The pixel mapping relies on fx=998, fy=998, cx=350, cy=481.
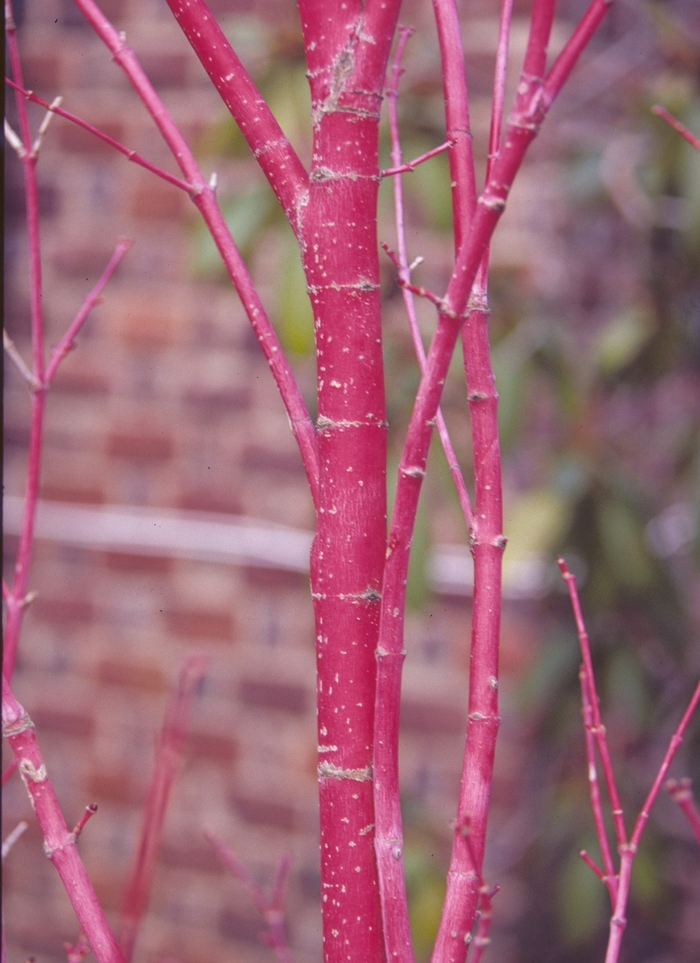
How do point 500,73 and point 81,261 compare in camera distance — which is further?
point 81,261

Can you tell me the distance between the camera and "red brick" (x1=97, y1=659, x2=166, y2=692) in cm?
108

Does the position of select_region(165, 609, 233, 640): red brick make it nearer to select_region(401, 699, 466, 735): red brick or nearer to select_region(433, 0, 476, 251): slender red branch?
select_region(401, 699, 466, 735): red brick

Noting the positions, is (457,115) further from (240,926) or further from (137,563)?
(240,926)

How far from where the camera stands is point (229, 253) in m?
0.32

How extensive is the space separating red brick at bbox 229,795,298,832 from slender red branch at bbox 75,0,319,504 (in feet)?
2.73

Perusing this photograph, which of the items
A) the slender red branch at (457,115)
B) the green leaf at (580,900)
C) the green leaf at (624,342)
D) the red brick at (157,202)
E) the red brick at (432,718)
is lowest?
the green leaf at (580,900)

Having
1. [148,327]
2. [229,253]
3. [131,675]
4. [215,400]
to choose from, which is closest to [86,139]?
[148,327]

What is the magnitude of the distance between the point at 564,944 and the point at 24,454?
754 millimetres

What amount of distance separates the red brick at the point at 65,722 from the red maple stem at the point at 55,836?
33.8 inches

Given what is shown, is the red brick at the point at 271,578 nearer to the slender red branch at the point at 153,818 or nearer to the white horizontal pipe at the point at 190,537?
the white horizontal pipe at the point at 190,537

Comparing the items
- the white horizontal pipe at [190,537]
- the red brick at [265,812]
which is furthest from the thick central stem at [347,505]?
the red brick at [265,812]

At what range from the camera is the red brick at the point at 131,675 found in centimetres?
108

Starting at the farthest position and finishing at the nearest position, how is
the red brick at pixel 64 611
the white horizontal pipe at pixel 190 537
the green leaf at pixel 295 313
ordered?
1. the red brick at pixel 64 611
2. the white horizontal pipe at pixel 190 537
3. the green leaf at pixel 295 313

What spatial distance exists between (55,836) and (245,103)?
0.72ft
